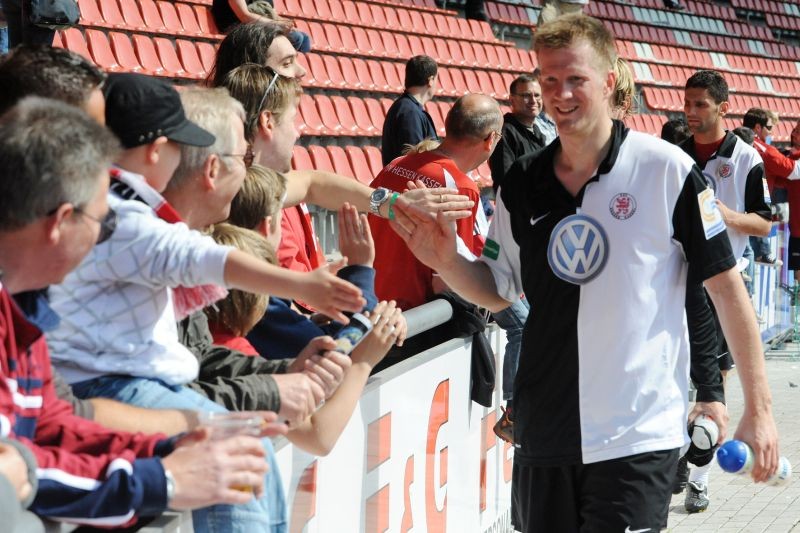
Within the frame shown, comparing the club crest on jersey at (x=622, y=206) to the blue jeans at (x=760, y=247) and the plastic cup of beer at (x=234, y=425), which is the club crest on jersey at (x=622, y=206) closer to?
the plastic cup of beer at (x=234, y=425)

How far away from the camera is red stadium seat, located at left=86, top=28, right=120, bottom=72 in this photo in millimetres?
8914

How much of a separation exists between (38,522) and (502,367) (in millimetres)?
3612

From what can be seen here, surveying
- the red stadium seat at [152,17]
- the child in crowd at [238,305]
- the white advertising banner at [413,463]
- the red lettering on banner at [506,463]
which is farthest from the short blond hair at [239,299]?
the red stadium seat at [152,17]

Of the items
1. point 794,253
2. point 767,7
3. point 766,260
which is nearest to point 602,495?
point 766,260

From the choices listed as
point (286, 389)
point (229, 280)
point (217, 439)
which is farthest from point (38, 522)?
point (286, 389)

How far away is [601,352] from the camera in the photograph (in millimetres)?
3008

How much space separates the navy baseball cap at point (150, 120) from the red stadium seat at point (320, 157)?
24.1 feet

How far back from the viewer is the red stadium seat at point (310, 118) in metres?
10.2

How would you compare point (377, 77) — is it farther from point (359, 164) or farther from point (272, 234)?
point (272, 234)

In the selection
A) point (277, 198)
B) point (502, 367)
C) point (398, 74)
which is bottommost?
point (502, 367)

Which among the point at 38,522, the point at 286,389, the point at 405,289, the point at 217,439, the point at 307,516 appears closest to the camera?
the point at 38,522

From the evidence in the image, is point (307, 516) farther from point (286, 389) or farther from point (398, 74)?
point (398, 74)

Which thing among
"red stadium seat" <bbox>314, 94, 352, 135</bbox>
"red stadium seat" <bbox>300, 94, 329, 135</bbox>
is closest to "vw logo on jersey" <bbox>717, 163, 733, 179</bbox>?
"red stadium seat" <bbox>300, 94, 329, 135</bbox>

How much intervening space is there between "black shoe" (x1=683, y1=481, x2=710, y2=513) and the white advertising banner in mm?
1034
